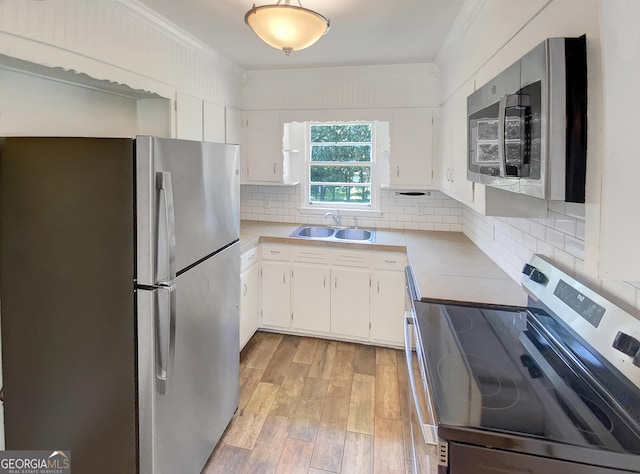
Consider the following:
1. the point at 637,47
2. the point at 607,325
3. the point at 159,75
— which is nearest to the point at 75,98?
the point at 159,75

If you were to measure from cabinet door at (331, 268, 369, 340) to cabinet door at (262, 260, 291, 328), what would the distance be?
415mm

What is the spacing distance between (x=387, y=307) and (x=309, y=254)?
2.63 feet

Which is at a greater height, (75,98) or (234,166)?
(75,98)

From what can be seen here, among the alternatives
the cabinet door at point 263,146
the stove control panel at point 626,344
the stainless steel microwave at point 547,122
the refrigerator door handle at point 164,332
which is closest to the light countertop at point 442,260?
the cabinet door at point 263,146

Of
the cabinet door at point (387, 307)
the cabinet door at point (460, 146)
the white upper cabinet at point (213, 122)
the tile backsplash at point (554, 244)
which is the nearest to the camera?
the tile backsplash at point (554, 244)

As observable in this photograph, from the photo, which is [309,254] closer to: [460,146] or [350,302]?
[350,302]

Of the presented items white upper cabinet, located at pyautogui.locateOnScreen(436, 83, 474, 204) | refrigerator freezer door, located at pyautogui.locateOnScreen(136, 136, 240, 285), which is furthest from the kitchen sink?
refrigerator freezer door, located at pyautogui.locateOnScreen(136, 136, 240, 285)

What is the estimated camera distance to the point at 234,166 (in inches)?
80.5

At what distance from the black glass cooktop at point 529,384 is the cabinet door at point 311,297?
165 centimetres

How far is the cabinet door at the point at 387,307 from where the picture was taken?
2.97 metres

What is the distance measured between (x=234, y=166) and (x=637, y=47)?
1756mm

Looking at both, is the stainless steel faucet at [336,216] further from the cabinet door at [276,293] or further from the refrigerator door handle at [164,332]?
the refrigerator door handle at [164,332]

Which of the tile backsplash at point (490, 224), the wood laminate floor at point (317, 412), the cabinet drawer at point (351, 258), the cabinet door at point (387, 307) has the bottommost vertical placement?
the wood laminate floor at point (317, 412)

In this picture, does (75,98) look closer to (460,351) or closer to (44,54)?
(44,54)
